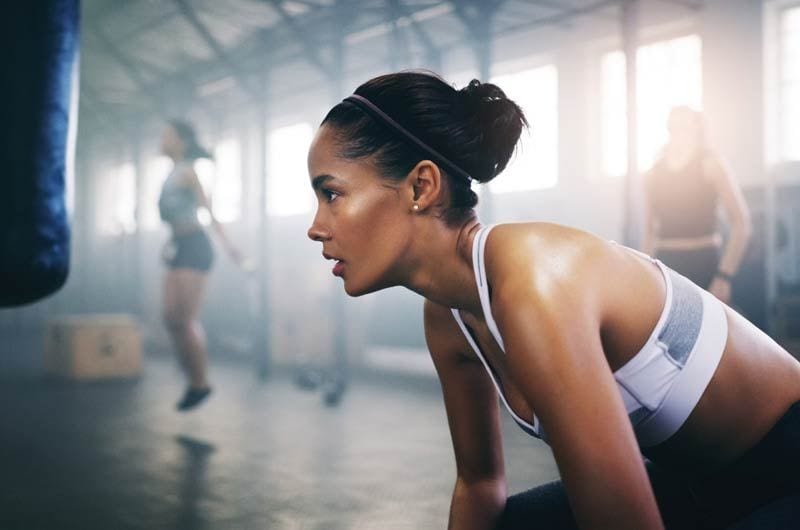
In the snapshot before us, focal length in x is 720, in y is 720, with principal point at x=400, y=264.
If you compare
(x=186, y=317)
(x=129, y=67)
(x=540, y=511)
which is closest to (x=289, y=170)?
(x=129, y=67)

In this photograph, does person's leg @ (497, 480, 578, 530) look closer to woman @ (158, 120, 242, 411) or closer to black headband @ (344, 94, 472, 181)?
black headband @ (344, 94, 472, 181)

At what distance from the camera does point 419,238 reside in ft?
3.49

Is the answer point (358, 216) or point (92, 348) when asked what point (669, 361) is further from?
point (92, 348)

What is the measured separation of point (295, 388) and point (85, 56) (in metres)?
5.99

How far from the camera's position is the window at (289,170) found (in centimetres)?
921

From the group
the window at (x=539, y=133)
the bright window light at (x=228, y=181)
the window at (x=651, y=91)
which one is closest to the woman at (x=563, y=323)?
the window at (x=651, y=91)

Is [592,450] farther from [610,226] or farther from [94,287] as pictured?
[94,287]

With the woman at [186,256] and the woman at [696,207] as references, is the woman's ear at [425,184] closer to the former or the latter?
the woman at [696,207]

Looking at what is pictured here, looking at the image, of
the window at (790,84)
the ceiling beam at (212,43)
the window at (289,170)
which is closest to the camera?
the window at (790,84)

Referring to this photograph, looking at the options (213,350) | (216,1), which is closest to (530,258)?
(216,1)

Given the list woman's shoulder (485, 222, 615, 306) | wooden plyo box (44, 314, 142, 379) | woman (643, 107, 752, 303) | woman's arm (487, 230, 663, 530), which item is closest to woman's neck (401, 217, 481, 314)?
woman's shoulder (485, 222, 615, 306)

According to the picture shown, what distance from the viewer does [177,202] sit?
13.5 ft

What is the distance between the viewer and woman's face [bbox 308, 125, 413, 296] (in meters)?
1.03

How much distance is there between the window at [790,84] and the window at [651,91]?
2.00 feet
